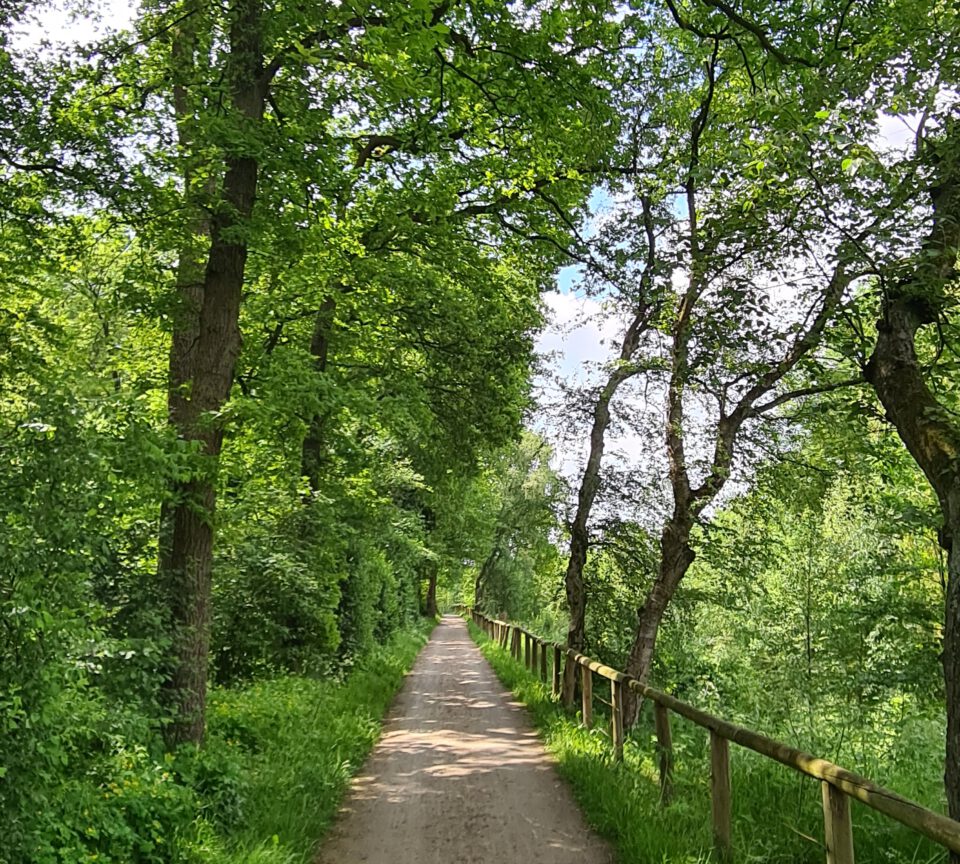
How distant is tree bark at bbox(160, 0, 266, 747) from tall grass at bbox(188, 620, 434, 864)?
2.53ft

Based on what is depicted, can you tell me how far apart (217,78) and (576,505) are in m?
8.79

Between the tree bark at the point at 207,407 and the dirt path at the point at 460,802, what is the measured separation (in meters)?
1.91

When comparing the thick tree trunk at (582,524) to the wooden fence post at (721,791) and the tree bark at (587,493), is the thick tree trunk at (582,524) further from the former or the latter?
the wooden fence post at (721,791)

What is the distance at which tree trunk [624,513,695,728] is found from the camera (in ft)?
32.8

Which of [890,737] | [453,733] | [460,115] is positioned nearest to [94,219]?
[460,115]

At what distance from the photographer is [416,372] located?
43.8 ft

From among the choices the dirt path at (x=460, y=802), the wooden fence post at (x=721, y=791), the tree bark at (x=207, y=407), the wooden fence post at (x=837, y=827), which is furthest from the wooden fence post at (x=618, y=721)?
the tree bark at (x=207, y=407)

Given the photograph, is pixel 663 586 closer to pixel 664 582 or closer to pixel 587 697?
pixel 664 582

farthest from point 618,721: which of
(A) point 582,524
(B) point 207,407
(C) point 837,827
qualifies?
(B) point 207,407

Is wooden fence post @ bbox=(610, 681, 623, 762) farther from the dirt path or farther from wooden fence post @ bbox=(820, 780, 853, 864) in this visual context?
wooden fence post @ bbox=(820, 780, 853, 864)

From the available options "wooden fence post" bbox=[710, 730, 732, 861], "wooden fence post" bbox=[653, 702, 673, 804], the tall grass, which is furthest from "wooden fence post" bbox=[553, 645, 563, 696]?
"wooden fence post" bbox=[710, 730, 732, 861]

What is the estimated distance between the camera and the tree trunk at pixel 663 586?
9.98 meters

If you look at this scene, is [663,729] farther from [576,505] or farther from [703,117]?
[576,505]

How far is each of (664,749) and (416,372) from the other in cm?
848
